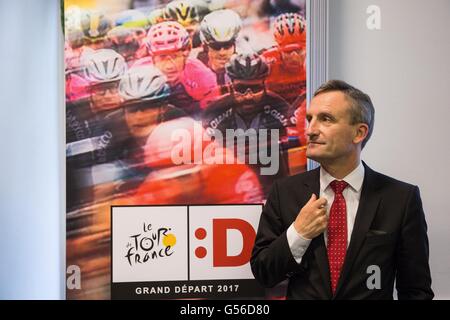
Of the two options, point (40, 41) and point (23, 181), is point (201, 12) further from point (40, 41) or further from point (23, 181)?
point (23, 181)

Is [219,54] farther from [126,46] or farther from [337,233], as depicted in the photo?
[337,233]

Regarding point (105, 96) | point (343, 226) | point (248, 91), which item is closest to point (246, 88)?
point (248, 91)

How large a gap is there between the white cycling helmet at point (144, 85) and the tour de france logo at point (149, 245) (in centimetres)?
47

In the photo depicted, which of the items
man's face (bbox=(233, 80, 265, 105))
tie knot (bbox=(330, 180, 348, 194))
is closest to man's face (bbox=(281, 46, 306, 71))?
man's face (bbox=(233, 80, 265, 105))

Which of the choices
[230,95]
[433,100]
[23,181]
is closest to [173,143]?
[230,95]

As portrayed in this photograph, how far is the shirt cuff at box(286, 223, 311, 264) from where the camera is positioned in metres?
1.55

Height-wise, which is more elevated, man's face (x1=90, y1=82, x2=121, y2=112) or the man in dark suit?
man's face (x1=90, y1=82, x2=121, y2=112)

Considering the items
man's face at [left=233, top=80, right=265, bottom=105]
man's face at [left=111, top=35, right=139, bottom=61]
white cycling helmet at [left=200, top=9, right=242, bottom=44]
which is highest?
white cycling helmet at [left=200, top=9, right=242, bottom=44]

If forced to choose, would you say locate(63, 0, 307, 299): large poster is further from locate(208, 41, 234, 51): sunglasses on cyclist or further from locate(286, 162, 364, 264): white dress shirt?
locate(286, 162, 364, 264): white dress shirt

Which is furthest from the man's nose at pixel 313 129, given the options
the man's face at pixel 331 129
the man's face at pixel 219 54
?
the man's face at pixel 219 54

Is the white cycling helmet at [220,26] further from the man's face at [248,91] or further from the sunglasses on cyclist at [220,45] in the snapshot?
the man's face at [248,91]

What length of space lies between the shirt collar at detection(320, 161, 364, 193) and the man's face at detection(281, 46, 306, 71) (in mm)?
466

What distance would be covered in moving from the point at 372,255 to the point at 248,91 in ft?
2.46

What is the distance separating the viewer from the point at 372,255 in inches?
62.2
